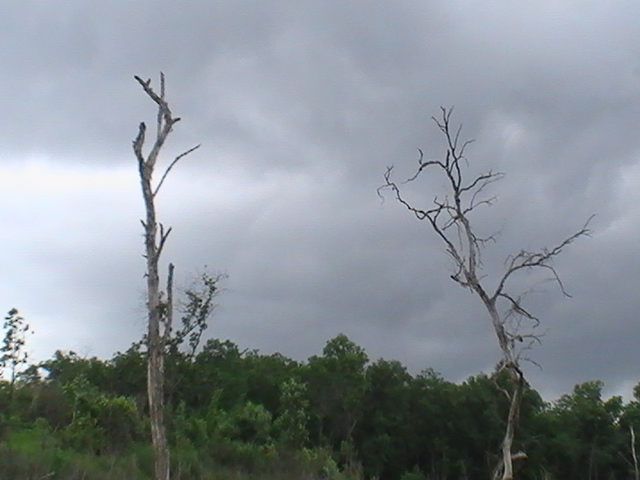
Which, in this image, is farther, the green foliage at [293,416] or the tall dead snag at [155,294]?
the green foliage at [293,416]

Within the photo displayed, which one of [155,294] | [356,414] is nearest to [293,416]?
[356,414]

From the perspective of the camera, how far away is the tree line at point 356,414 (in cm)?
3603

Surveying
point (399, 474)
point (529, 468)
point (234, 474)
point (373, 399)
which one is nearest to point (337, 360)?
point (373, 399)

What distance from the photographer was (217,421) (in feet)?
114

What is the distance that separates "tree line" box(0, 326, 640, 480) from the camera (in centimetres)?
3603

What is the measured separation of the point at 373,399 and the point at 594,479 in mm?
13308

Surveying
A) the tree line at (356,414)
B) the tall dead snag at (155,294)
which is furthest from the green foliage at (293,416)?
the tall dead snag at (155,294)

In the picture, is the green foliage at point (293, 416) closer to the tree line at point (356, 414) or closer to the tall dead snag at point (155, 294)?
the tree line at point (356, 414)

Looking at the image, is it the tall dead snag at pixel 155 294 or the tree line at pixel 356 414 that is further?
the tree line at pixel 356 414

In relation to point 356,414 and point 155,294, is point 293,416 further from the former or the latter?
point 155,294

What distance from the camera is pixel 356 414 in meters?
48.2

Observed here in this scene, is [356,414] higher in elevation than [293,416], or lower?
higher

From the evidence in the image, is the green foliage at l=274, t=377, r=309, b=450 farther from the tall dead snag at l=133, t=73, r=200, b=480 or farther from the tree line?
the tall dead snag at l=133, t=73, r=200, b=480

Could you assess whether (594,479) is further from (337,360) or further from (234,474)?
(234,474)
